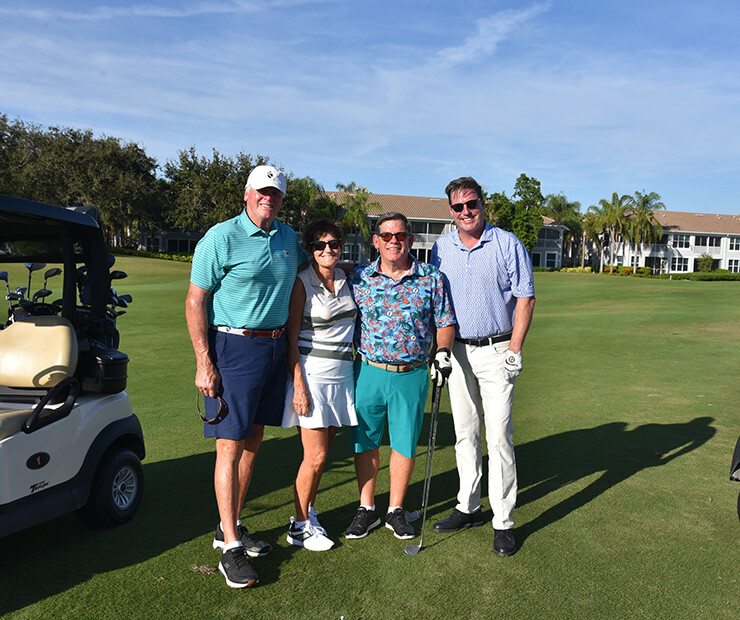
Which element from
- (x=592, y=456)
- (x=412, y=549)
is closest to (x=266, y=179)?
(x=412, y=549)

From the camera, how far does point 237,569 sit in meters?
Answer: 3.42

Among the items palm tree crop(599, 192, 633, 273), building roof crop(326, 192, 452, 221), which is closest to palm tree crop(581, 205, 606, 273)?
palm tree crop(599, 192, 633, 273)

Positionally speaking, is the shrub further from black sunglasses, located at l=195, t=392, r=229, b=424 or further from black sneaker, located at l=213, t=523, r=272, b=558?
black sunglasses, located at l=195, t=392, r=229, b=424

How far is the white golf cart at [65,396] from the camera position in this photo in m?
3.38

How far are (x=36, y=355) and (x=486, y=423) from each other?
9.49ft

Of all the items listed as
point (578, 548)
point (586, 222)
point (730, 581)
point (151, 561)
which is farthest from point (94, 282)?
point (586, 222)

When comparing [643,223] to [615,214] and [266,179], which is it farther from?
[266,179]

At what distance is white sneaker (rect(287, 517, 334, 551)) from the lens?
12.6 feet

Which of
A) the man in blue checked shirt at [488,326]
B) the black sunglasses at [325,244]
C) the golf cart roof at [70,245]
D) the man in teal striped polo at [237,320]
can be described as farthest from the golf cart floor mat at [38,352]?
the man in blue checked shirt at [488,326]

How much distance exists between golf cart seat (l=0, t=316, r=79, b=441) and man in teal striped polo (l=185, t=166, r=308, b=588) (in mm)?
890

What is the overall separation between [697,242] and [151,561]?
8387 centimetres

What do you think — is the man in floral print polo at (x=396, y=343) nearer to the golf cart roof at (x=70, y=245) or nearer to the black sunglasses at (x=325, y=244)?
the black sunglasses at (x=325, y=244)

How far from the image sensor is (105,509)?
396 centimetres

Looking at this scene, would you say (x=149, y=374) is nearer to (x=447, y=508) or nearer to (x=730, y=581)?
(x=447, y=508)
